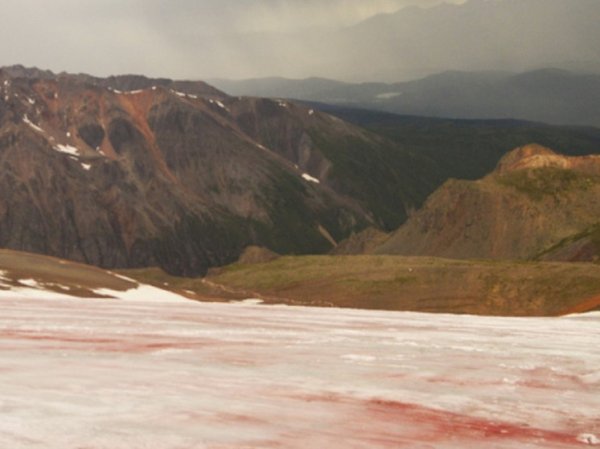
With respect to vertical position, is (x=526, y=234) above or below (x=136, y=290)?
above

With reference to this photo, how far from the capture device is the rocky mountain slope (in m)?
147

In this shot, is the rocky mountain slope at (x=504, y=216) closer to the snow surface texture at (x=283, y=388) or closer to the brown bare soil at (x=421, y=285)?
the brown bare soil at (x=421, y=285)

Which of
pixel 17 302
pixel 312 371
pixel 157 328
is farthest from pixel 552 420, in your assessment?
pixel 17 302

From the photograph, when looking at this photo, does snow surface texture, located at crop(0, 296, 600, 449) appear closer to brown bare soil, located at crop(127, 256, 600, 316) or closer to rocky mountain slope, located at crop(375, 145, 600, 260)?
brown bare soil, located at crop(127, 256, 600, 316)

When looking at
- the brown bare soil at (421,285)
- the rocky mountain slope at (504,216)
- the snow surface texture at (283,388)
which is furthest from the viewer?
the rocky mountain slope at (504,216)

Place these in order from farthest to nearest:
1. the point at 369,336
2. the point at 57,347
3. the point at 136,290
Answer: the point at 136,290, the point at 369,336, the point at 57,347

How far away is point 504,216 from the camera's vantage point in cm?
15175

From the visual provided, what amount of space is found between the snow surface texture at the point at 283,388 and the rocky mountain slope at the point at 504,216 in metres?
124

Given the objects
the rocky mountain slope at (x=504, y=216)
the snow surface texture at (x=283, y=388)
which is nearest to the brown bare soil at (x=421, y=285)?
the rocky mountain slope at (x=504, y=216)

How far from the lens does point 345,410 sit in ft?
39.4

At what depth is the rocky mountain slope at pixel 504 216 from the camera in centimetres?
14712

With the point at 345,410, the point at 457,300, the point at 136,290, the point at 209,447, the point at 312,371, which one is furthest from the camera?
the point at 457,300

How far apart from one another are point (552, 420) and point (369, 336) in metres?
11.3

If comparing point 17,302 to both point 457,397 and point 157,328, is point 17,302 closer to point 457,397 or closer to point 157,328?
point 157,328
